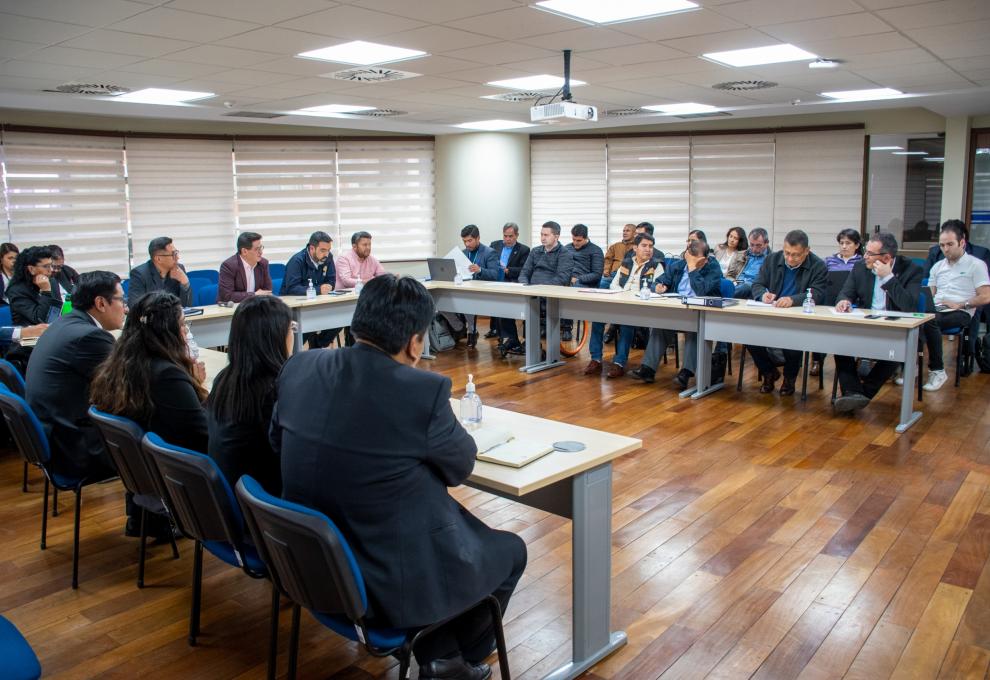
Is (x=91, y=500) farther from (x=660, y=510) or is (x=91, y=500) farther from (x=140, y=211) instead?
(x=140, y=211)

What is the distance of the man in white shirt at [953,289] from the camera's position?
6.31 metres

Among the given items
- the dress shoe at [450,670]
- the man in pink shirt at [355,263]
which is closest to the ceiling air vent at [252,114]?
the man in pink shirt at [355,263]

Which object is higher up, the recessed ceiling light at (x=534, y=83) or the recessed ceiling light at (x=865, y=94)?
the recessed ceiling light at (x=865, y=94)

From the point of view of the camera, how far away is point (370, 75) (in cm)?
629

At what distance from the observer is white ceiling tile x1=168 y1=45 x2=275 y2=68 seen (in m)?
5.13

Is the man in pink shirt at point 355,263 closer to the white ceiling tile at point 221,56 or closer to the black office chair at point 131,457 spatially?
the white ceiling tile at point 221,56

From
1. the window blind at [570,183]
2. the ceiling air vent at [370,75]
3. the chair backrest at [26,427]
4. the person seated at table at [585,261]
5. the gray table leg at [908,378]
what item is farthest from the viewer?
the window blind at [570,183]

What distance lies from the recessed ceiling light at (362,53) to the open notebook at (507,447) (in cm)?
339

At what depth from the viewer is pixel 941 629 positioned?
282 centimetres

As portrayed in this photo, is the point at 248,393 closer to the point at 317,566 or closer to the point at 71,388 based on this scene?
the point at 317,566

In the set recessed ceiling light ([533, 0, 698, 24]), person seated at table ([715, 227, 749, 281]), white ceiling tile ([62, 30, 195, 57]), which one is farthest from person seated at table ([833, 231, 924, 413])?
white ceiling tile ([62, 30, 195, 57])

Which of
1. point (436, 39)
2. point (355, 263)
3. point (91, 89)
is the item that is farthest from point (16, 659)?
point (355, 263)

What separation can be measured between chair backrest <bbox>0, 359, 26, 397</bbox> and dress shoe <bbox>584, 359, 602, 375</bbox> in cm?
460

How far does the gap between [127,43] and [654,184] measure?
7.28 meters
